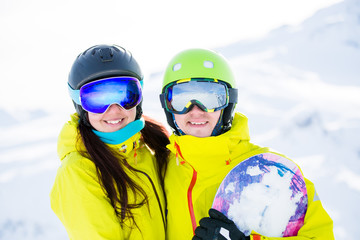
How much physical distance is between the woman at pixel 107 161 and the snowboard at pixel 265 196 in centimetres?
61

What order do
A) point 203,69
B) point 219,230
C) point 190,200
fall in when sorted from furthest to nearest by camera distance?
point 203,69, point 190,200, point 219,230

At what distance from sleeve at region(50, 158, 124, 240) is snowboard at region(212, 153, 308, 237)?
0.78 metres

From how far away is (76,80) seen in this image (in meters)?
2.47

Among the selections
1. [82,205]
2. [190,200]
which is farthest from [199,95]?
[82,205]

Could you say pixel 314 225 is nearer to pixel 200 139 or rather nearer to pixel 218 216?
pixel 218 216

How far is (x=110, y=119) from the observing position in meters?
2.45

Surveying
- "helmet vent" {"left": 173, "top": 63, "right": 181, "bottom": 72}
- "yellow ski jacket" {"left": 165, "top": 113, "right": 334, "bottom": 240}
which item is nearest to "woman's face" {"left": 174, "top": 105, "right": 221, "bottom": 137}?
"yellow ski jacket" {"left": 165, "top": 113, "right": 334, "bottom": 240}

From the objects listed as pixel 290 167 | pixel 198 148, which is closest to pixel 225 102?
pixel 198 148

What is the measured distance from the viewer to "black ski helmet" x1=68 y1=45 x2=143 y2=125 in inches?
94.7

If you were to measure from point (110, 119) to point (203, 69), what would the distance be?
2.92 feet

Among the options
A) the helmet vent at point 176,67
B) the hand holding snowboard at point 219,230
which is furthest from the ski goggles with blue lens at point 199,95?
the hand holding snowboard at point 219,230

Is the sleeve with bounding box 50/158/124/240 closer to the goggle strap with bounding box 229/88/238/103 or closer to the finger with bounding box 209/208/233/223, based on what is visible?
the finger with bounding box 209/208/233/223

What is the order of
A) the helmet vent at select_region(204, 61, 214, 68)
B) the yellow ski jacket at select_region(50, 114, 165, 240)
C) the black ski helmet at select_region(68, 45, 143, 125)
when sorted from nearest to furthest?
the yellow ski jacket at select_region(50, 114, 165, 240)
the black ski helmet at select_region(68, 45, 143, 125)
the helmet vent at select_region(204, 61, 214, 68)

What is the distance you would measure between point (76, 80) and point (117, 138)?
61 centimetres
